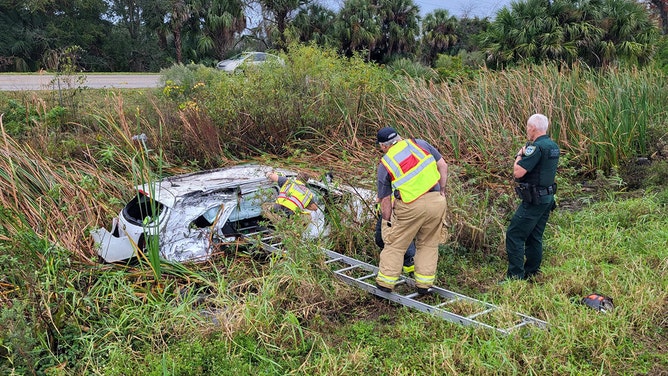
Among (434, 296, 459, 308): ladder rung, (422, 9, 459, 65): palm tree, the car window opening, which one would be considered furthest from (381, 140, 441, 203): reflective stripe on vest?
(422, 9, 459, 65): palm tree

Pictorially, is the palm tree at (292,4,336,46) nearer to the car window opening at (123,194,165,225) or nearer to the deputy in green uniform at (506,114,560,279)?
the car window opening at (123,194,165,225)

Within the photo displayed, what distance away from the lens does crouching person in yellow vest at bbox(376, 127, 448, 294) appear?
475 cm

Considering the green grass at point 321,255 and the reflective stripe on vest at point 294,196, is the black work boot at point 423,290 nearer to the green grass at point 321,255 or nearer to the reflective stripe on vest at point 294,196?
the green grass at point 321,255

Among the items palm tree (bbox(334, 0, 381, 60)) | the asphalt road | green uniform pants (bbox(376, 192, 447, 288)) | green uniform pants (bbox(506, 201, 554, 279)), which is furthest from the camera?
palm tree (bbox(334, 0, 381, 60))

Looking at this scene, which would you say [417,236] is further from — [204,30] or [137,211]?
[204,30]

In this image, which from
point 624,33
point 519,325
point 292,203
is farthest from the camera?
point 624,33

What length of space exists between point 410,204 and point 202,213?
2.14m

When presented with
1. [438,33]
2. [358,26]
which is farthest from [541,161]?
[438,33]

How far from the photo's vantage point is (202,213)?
5531 mm

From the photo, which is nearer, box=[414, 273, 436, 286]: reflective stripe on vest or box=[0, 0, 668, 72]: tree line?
box=[414, 273, 436, 286]: reflective stripe on vest

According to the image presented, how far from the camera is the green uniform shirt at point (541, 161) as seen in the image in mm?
4930

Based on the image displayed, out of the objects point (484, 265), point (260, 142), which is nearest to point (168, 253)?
point (484, 265)

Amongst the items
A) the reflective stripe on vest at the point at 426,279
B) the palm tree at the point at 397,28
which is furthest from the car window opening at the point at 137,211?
the palm tree at the point at 397,28

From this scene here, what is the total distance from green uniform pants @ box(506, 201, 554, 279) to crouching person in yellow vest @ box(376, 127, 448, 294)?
785 mm
